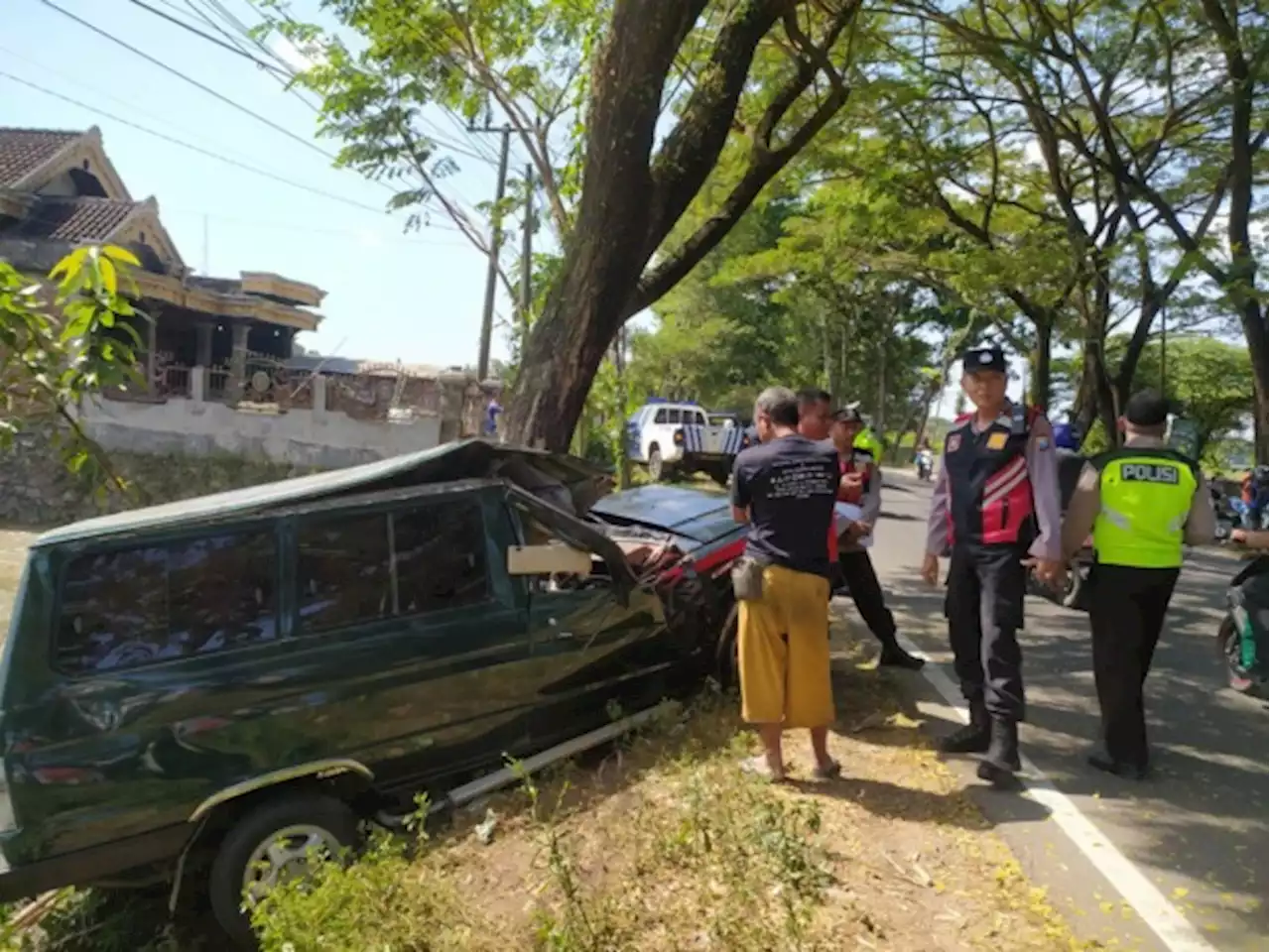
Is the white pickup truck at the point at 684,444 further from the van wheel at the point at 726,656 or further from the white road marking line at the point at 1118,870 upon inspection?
the white road marking line at the point at 1118,870

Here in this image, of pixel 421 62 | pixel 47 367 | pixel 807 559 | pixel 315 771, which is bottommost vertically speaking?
pixel 315 771

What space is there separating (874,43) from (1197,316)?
1679 centimetres

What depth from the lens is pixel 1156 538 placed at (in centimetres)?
461

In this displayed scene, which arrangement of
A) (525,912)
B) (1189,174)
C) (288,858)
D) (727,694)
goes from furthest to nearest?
(1189,174)
(727,694)
(288,858)
(525,912)

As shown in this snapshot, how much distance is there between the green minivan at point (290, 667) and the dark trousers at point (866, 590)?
1855 mm

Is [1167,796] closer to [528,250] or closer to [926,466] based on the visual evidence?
[528,250]

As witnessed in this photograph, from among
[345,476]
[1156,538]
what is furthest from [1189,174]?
[345,476]

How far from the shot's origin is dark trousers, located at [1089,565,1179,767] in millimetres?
4676

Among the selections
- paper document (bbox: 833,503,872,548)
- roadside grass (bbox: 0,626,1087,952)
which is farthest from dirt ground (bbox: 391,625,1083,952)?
paper document (bbox: 833,503,872,548)

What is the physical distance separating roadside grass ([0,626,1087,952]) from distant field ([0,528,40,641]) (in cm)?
835

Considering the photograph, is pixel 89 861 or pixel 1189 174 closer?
pixel 89 861

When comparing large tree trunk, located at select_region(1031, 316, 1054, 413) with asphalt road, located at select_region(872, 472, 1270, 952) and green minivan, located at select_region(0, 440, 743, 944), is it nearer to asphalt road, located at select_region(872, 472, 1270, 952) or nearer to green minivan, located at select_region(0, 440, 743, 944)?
asphalt road, located at select_region(872, 472, 1270, 952)

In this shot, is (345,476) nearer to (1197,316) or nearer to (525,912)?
(525,912)

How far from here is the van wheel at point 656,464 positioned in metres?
22.4
